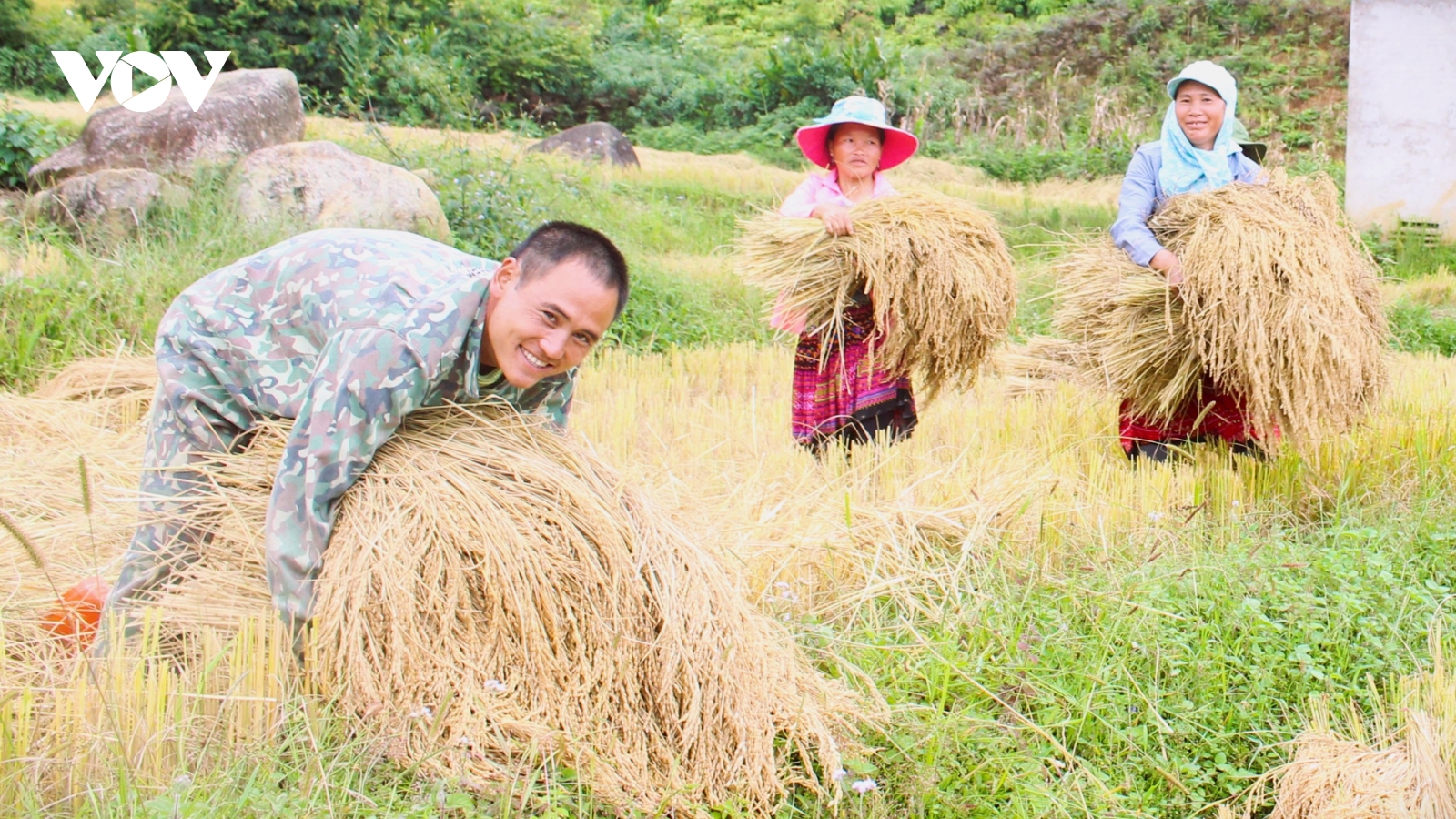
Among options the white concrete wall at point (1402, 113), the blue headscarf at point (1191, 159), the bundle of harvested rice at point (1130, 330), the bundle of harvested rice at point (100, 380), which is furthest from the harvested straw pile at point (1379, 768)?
the white concrete wall at point (1402, 113)

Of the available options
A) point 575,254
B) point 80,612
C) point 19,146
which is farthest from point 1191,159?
point 19,146

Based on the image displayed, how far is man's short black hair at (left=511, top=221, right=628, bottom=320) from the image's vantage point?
8.14 feet

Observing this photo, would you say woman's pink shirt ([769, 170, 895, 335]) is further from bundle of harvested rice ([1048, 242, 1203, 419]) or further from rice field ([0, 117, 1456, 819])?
bundle of harvested rice ([1048, 242, 1203, 419])

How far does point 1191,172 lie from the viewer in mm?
4340

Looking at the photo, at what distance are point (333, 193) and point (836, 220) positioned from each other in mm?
3864

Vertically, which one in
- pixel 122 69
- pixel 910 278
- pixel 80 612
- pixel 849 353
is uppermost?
pixel 122 69

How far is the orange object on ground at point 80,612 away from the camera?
265cm

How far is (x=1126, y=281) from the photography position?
4.24m

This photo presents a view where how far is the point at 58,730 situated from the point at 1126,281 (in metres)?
3.33

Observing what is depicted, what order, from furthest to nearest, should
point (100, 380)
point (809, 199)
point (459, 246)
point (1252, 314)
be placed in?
point (459, 246) < point (100, 380) < point (809, 199) < point (1252, 314)

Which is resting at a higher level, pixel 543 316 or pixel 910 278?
pixel 543 316

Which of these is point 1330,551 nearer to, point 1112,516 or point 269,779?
point 1112,516

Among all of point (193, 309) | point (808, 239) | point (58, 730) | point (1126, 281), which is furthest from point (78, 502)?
point (1126, 281)

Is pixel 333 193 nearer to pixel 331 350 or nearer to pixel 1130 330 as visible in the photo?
pixel 1130 330
